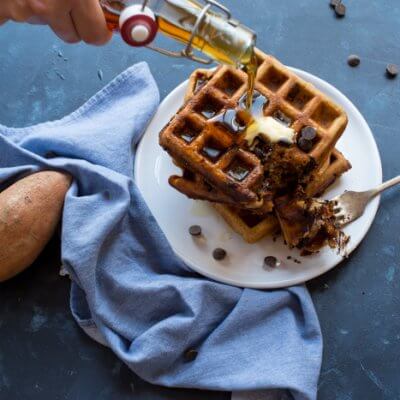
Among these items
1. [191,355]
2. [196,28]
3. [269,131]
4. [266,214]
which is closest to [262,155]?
[269,131]

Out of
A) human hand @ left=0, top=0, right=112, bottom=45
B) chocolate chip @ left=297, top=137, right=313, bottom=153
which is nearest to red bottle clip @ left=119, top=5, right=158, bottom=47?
human hand @ left=0, top=0, right=112, bottom=45

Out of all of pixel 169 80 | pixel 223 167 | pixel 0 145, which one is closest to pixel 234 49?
pixel 223 167

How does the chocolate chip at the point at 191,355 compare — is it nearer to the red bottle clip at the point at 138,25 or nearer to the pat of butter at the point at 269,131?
the pat of butter at the point at 269,131

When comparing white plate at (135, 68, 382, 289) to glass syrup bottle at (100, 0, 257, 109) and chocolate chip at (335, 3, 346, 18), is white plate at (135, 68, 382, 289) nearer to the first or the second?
chocolate chip at (335, 3, 346, 18)

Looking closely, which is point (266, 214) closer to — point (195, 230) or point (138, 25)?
point (195, 230)

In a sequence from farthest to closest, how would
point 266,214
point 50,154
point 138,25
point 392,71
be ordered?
point 392,71 < point 50,154 < point 266,214 < point 138,25

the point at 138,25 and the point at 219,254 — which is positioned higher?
the point at 138,25
